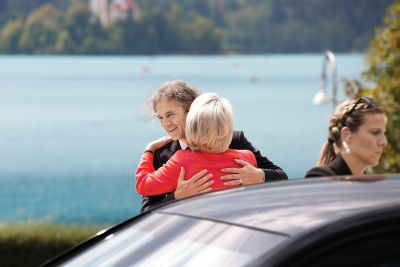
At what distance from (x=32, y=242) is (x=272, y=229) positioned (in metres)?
8.53

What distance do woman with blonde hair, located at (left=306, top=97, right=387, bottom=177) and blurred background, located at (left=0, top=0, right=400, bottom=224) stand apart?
29945 millimetres

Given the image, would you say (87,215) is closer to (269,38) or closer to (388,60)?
(388,60)

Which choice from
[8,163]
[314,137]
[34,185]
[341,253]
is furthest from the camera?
[314,137]

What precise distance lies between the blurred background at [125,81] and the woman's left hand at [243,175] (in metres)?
30.0

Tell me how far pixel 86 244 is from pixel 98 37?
11971 centimetres

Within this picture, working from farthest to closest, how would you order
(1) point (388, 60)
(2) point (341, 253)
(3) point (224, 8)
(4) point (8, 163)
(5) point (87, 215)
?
(3) point (224, 8) → (4) point (8, 163) → (5) point (87, 215) → (1) point (388, 60) → (2) point (341, 253)

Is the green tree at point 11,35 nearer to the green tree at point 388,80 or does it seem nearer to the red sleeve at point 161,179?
the green tree at point 388,80

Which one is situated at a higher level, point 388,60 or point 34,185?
point 388,60

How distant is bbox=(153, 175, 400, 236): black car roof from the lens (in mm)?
2236

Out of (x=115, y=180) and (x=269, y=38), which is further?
(x=269, y=38)

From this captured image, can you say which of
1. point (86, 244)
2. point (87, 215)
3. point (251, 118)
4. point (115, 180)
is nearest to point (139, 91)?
point (251, 118)

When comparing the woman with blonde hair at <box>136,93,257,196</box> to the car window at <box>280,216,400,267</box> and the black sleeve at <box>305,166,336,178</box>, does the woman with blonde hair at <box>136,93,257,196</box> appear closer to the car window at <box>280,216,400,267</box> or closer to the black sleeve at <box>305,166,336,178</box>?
the black sleeve at <box>305,166,336,178</box>

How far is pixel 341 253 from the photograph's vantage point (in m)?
2.15

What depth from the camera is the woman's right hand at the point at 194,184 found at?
3.90 m
